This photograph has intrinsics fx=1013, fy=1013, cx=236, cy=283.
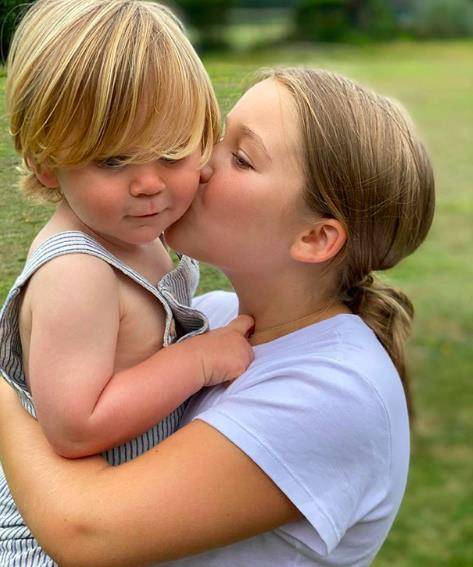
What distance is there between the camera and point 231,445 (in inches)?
69.9

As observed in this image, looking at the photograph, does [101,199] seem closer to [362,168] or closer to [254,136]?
[254,136]

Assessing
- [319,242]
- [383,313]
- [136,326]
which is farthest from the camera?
[383,313]

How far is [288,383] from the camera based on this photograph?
1.82 metres

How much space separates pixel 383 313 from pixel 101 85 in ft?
2.66

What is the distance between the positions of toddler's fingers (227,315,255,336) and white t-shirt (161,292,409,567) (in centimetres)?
12

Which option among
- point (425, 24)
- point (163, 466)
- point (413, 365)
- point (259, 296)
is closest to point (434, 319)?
point (413, 365)

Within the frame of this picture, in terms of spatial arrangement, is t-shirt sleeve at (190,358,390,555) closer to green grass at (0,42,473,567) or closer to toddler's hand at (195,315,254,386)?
toddler's hand at (195,315,254,386)

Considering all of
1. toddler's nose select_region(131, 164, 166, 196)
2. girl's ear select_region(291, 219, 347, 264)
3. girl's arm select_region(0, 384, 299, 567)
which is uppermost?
toddler's nose select_region(131, 164, 166, 196)

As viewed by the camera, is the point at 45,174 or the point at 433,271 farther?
the point at 433,271

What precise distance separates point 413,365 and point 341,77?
12.2 feet

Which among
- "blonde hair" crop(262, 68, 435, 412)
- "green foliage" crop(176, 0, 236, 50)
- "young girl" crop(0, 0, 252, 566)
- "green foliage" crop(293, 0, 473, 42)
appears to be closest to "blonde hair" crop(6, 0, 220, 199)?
"young girl" crop(0, 0, 252, 566)

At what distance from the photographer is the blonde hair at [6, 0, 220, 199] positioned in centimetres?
171

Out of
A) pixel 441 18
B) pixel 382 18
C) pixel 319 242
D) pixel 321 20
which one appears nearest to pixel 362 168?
pixel 319 242

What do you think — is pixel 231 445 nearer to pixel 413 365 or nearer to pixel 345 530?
pixel 345 530
